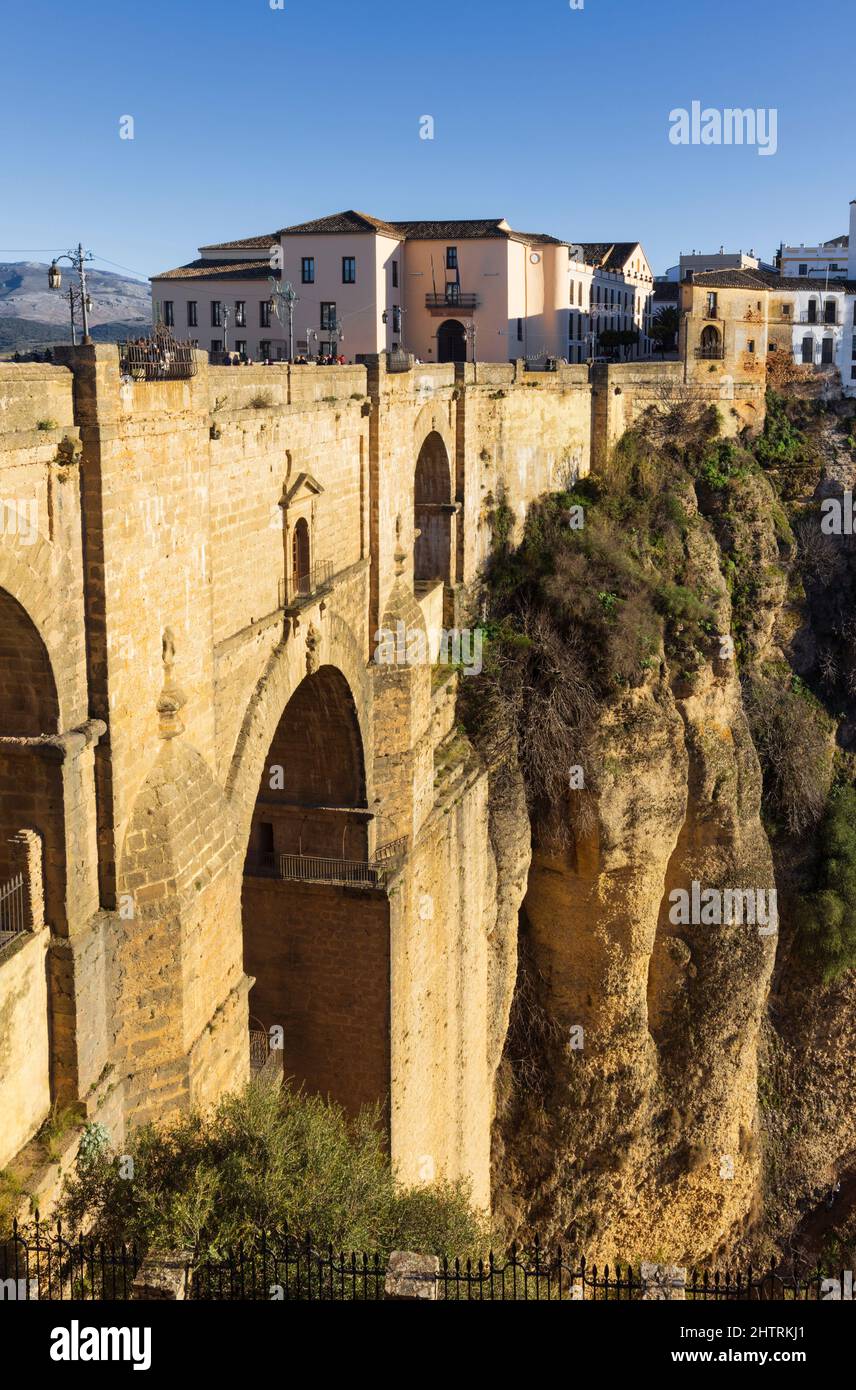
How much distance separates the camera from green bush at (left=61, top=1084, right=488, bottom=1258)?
9.13m

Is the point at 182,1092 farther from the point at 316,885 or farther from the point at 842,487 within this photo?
the point at 842,487

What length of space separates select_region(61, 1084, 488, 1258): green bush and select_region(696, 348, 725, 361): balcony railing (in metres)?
25.3

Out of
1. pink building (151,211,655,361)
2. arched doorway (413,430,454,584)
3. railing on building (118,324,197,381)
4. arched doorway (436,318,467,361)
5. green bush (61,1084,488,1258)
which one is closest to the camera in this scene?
green bush (61,1084,488,1258)

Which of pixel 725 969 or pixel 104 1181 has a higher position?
pixel 104 1181

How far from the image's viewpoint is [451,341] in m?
37.8

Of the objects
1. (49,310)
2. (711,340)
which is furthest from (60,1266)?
(49,310)

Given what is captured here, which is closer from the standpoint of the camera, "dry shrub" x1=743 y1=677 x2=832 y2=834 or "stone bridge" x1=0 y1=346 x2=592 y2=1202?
"stone bridge" x1=0 y1=346 x2=592 y2=1202

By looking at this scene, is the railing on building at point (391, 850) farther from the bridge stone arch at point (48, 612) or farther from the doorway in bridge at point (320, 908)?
the bridge stone arch at point (48, 612)

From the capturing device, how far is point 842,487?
31.7m

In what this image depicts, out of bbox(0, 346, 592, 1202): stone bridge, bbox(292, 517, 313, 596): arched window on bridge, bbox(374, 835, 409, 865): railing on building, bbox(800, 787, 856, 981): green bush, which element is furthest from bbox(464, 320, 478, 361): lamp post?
bbox(292, 517, 313, 596): arched window on bridge

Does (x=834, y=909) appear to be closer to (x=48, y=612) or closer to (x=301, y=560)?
(x=301, y=560)

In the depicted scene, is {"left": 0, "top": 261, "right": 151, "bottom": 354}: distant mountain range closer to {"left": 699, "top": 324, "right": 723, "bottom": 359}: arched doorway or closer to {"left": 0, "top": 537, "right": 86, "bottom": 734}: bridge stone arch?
{"left": 0, "top": 537, "right": 86, "bottom": 734}: bridge stone arch

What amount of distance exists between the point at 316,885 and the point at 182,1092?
5.74 metres
